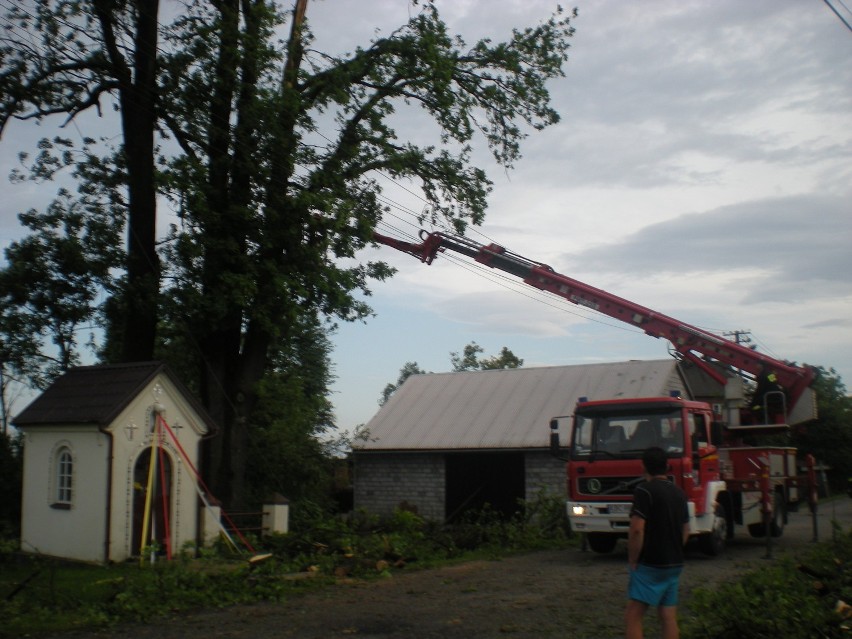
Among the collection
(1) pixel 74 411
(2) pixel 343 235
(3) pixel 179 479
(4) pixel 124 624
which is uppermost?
(2) pixel 343 235

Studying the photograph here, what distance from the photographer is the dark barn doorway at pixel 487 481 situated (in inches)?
1155

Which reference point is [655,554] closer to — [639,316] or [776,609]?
[776,609]

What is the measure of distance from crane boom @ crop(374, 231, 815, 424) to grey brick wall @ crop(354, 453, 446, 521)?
20.8 feet

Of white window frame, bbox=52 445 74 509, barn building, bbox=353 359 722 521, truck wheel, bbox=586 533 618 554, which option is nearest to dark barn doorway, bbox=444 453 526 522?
barn building, bbox=353 359 722 521

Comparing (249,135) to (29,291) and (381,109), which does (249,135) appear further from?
(29,291)

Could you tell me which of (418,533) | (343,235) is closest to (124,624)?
(418,533)

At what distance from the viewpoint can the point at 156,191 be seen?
69.5ft

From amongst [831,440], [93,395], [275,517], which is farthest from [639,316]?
[831,440]

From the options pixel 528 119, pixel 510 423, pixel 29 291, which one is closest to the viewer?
pixel 29 291

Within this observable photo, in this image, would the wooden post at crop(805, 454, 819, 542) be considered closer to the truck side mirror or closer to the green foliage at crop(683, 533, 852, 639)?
the truck side mirror

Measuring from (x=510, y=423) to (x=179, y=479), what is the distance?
11940mm

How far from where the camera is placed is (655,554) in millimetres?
7484

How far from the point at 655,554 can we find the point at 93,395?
13.0m

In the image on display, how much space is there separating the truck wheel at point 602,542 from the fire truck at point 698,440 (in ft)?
0.07
